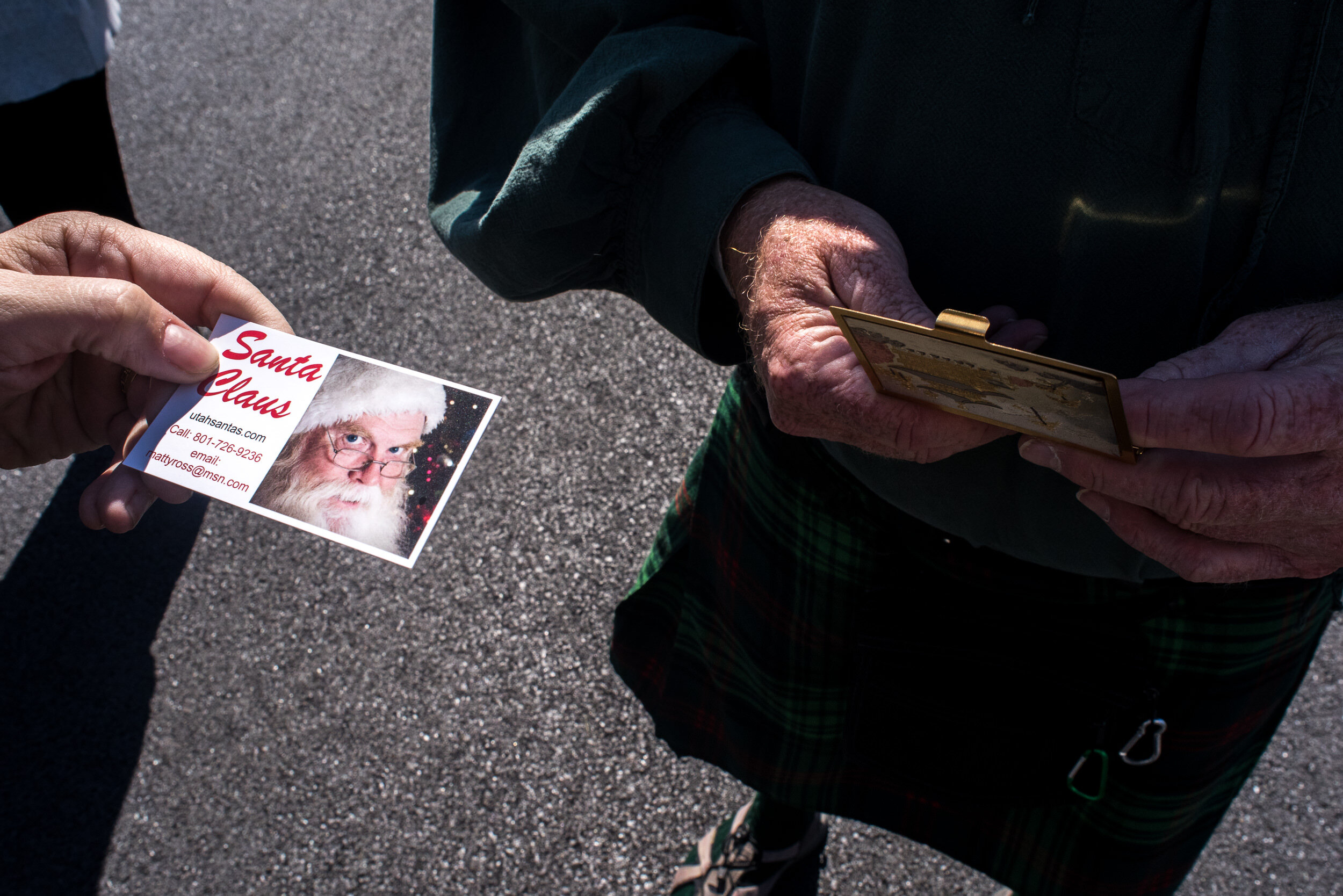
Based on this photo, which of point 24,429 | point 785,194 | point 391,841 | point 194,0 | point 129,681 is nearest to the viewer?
point 785,194

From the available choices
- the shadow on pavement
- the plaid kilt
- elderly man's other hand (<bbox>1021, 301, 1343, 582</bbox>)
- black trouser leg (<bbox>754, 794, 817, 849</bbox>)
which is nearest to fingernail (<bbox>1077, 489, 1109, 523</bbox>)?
elderly man's other hand (<bbox>1021, 301, 1343, 582</bbox>)

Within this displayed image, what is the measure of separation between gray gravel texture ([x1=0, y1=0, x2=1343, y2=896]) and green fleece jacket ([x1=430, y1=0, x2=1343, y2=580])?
94cm

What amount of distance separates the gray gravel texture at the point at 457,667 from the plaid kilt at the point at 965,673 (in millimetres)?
521

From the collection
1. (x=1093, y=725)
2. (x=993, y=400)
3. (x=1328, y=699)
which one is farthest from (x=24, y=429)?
(x=1328, y=699)

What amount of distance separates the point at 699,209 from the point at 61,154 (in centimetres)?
155

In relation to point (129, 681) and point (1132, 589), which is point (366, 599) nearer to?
point (129, 681)

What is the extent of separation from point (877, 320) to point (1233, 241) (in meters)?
0.31

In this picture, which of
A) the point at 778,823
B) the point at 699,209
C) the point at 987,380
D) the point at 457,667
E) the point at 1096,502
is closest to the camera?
the point at 987,380

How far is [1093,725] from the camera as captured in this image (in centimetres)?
83

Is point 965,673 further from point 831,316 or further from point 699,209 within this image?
point 699,209

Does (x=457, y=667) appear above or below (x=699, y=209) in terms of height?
below

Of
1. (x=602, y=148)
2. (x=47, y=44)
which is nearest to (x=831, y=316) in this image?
(x=602, y=148)

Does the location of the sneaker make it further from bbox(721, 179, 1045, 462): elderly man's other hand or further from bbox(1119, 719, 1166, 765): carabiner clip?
bbox(721, 179, 1045, 462): elderly man's other hand

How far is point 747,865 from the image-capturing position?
141 cm
